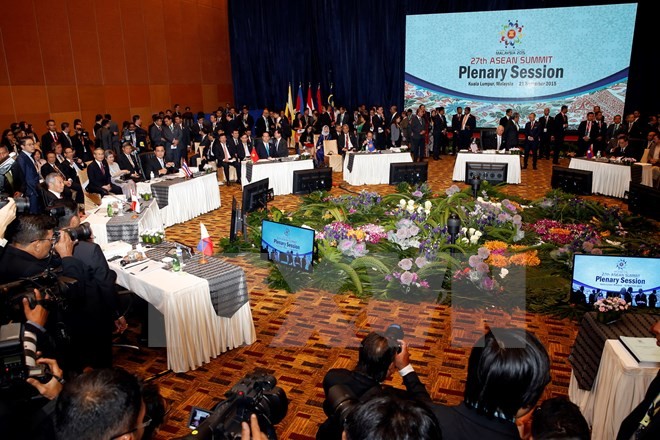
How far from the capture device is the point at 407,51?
1542cm

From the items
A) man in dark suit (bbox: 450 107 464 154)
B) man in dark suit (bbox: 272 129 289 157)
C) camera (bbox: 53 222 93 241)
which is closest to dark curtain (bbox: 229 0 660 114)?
man in dark suit (bbox: 450 107 464 154)

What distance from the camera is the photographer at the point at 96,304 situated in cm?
338

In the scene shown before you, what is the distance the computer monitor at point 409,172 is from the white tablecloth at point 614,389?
7.51 meters

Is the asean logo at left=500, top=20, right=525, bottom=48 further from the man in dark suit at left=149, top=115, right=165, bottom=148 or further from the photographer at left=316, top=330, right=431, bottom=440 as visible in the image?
the photographer at left=316, top=330, right=431, bottom=440

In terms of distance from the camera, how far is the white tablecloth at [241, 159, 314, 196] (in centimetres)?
1002

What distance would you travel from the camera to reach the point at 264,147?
1082 centimetres

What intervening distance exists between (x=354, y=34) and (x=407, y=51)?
9.76 ft

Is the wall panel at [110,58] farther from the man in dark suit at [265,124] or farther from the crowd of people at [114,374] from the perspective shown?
the crowd of people at [114,374]

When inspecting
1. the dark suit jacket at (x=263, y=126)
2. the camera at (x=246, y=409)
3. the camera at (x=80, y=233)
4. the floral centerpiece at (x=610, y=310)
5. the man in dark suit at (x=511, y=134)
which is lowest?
the floral centerpiece at (x=610, y=310)

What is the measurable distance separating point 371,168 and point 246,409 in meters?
9.74

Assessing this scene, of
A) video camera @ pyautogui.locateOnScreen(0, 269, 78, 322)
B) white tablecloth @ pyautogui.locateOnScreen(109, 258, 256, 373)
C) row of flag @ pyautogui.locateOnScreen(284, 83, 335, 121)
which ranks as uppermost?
row of flag @ pyautogui.locateOnScreen(284, 83, 335, 121)

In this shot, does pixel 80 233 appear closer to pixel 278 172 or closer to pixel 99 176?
pixel 99 176

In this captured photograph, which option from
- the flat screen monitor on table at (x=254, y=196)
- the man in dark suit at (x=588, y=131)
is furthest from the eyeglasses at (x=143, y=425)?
the man in dark suit at (x=588, y=131)

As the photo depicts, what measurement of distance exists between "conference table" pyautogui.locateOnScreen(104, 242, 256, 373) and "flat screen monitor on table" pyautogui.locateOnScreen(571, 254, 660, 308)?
2946 millimetres
